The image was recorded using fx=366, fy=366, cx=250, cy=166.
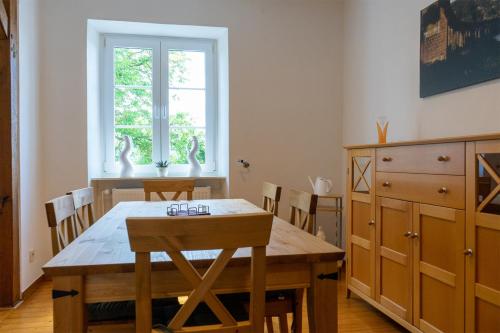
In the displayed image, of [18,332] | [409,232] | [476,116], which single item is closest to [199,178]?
[18,332]

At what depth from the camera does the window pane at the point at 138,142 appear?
12.1ft

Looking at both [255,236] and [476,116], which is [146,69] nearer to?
[476,116]

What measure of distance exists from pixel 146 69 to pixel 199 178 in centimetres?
124

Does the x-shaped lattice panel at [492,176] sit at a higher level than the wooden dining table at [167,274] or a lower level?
higher

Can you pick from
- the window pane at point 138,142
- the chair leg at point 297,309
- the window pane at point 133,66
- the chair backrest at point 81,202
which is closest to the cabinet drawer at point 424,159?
the chair leg at point 297,309

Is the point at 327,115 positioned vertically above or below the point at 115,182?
above

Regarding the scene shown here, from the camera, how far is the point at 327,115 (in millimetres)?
3725

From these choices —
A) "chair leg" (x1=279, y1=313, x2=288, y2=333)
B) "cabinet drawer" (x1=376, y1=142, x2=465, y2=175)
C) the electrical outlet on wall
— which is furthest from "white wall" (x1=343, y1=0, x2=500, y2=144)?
the electrical outlet on wall

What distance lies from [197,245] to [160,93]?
9.91 ft

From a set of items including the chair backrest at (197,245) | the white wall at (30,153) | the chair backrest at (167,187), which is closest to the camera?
the chair backrest at (197,245)

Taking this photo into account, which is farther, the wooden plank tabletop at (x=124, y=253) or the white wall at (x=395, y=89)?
the white wall at (x=395, y=89)

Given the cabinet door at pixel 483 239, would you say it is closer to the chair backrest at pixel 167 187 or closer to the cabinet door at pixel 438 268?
the cabinet door at pixel 438 268

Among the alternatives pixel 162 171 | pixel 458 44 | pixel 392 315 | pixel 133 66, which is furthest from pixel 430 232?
pixel 133 66

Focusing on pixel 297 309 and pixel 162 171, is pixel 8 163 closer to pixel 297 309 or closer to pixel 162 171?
pixel 162 171
